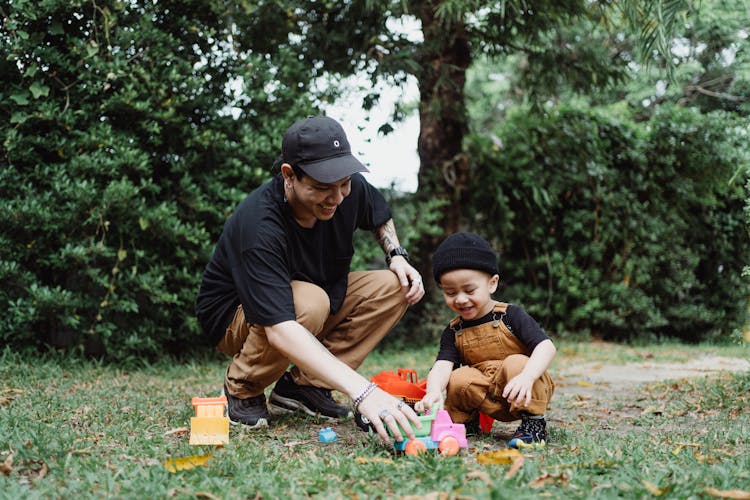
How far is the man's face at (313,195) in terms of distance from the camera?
303 centimetres

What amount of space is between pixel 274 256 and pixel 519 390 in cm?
117

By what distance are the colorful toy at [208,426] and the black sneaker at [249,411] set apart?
19.1 inches

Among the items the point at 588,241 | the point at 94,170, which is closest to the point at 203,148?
the point at 94,170

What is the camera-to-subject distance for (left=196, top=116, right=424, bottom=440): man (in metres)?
2.85

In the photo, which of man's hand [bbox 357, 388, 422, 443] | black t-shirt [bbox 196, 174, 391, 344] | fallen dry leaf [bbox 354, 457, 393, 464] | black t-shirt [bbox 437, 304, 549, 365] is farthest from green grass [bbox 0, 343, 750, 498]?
black t-shirt [bbox 196, 174, 391, 344]

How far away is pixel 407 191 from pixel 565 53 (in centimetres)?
212

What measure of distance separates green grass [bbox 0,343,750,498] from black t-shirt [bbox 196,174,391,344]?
570 mm

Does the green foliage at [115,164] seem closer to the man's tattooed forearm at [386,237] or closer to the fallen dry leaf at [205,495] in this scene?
the man's tattooed forearm at [386,237]

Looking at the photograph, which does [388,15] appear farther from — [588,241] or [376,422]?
[376,422]

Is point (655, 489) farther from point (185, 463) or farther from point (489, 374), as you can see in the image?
point (185, 463)

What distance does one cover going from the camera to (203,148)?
5.60 m

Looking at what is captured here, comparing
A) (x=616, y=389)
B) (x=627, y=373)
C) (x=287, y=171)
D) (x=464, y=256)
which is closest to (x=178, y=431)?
(x=287, y=171)

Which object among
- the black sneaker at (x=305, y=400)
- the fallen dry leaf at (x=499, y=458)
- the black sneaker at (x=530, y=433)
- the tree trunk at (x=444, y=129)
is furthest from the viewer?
the tree trunk at (x=444, y=129)

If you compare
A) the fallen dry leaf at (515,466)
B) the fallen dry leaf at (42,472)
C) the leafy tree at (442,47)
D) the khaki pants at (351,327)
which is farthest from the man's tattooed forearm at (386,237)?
the leafy tree at (442,47)
